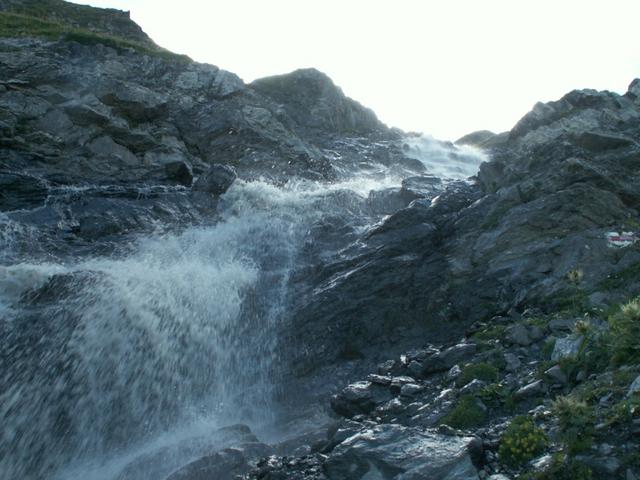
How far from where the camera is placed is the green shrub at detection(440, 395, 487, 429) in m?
10.1

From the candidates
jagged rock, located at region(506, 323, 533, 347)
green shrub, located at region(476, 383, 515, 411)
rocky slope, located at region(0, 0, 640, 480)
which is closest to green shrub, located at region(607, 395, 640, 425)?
rocky slope, located at region(0, 0, 640, 480)

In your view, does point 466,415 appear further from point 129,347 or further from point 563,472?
point 129,347

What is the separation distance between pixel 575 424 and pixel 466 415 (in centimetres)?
232

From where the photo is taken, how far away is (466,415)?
401 inches

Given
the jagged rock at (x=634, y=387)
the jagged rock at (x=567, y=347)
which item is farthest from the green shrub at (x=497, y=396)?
the jagged rock at (x=634, y=387)

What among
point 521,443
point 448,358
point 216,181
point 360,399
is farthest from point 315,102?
point 521,443

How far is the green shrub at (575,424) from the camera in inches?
308

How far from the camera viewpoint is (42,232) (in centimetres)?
2203

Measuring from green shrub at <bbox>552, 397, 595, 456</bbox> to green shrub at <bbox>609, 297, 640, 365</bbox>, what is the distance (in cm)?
142

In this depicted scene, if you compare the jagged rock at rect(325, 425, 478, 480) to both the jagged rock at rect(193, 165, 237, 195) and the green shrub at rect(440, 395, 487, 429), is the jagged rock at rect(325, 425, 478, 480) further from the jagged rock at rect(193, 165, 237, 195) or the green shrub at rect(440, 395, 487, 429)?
the jagged rock at rect(193, 165, 237, 195)

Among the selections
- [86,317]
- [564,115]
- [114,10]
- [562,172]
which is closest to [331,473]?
[86,317]

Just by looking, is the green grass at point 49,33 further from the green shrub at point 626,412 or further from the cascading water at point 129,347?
the green shrub at point 626,412

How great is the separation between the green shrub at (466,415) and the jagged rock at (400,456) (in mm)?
819

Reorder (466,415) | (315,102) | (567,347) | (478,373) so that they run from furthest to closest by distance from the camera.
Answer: (315,102), (478,373), (567,347), (466,415)
